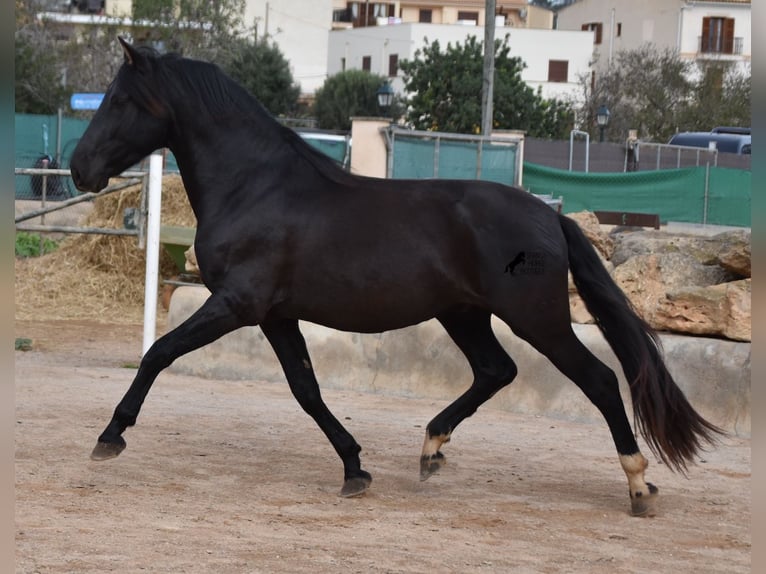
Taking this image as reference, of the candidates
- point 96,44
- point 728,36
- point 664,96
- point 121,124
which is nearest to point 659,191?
point 121,124

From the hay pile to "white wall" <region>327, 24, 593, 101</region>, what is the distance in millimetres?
44360

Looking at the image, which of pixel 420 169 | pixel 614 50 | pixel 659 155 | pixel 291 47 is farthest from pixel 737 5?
pixel 420 169

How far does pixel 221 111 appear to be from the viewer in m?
5.38

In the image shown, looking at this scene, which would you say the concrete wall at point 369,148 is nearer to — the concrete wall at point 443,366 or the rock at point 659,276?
the concrete wall at point 443,366

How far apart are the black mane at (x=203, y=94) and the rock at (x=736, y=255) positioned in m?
3.86

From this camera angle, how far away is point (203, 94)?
211 inches

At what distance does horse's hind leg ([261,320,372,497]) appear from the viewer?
538cm

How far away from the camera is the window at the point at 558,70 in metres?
60.4

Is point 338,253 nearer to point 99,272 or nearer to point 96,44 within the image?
point 99,272

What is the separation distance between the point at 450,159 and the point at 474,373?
39.4 feet

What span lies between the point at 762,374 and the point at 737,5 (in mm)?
65417

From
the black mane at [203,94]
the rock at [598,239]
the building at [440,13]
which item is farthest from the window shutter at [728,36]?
the black mane at [203,94]

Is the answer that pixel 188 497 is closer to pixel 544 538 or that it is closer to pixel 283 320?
pixel 283 320

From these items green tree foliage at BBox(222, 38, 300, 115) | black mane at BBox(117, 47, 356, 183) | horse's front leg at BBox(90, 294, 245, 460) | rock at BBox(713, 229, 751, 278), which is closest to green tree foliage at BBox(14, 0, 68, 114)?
green tree foliage at BBox(222, 38, 300, 115)
